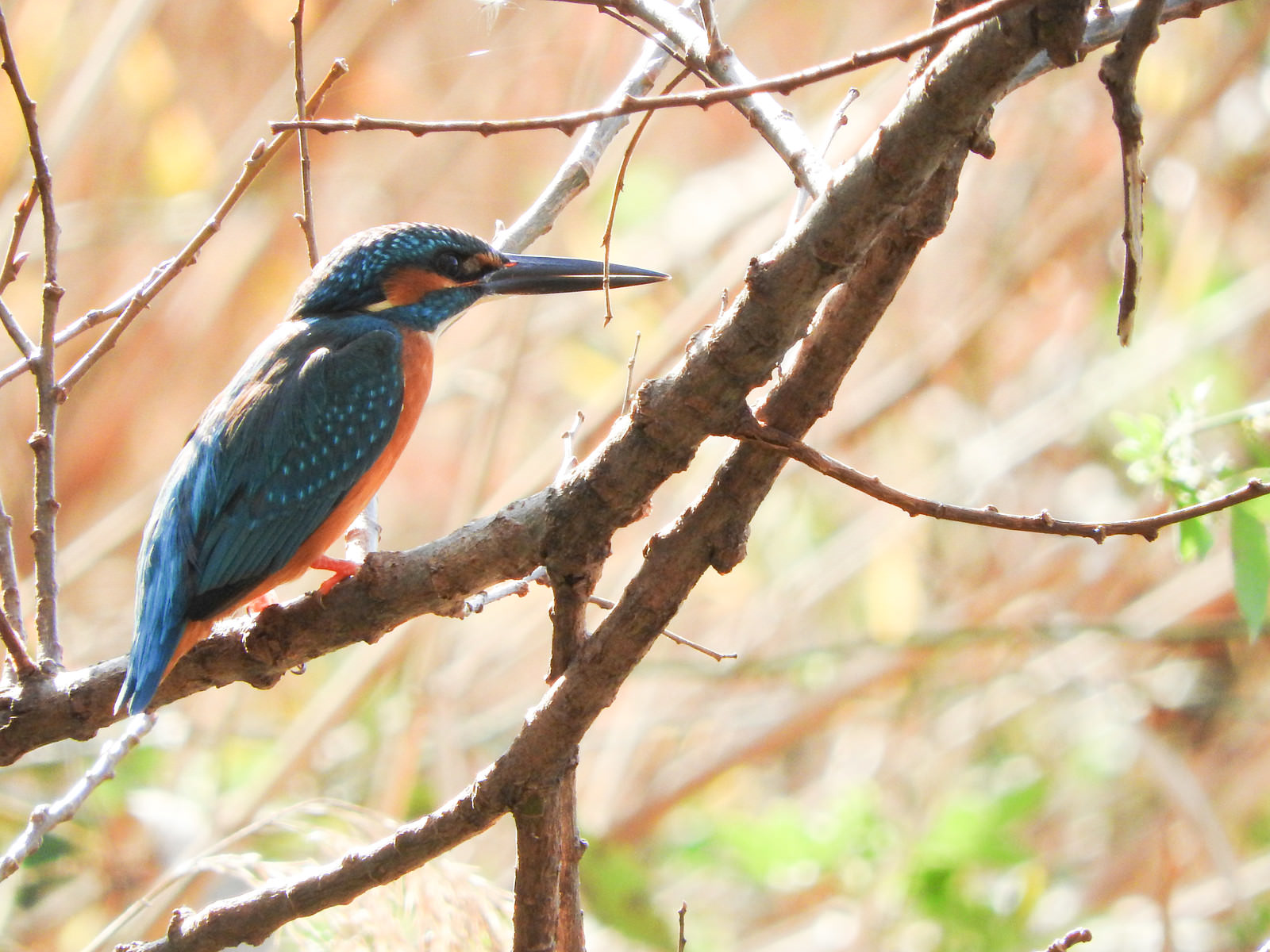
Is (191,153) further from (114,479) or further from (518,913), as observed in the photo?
(518,913)

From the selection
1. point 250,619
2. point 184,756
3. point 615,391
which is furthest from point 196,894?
point 615,391

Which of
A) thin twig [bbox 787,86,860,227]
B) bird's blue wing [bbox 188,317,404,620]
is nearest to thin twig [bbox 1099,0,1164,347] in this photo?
thin twig [bbox 787,86,860,227]

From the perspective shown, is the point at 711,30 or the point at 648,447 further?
the point at 711,30

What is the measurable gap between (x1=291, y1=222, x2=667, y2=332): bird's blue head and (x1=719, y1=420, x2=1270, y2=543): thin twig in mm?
1282

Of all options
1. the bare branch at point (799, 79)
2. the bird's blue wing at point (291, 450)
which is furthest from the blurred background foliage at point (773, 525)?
the bare branch at point (799, 79)

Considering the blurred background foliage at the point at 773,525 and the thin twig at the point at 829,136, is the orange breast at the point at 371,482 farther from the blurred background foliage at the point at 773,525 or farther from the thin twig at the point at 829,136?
the thin twig at the point at 829,136

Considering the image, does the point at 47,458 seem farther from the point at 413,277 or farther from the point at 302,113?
the point at 413,277

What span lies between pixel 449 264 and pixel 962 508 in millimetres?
1596

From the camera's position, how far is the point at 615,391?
2992 mm

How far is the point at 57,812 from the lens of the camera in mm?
1748

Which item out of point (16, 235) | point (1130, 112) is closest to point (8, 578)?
point (16, 235)

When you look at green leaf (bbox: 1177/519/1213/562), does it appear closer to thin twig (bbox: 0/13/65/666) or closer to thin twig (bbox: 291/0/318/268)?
A: thin twig (bbox: 291/0/318/268)

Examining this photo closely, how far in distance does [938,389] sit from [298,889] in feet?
10.8

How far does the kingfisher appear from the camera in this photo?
6.99 feet
